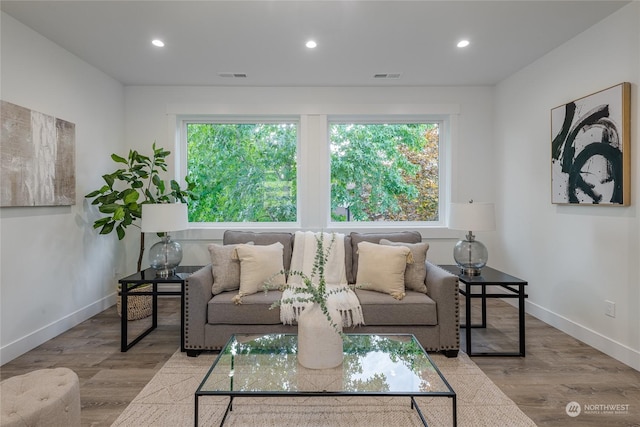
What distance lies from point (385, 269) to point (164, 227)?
1.84 meters

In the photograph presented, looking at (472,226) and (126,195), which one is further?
(126,195)

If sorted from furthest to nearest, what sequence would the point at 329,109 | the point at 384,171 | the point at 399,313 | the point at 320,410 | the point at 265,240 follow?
the point at 384,171 → the point at 329,109 → the point at 265,240 → the point at 399,313 → the point at 320,410

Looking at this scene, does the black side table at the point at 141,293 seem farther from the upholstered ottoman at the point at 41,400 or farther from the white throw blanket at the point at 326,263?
the upholstered ottoman at the point at 41,400

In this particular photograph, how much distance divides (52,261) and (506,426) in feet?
11.8

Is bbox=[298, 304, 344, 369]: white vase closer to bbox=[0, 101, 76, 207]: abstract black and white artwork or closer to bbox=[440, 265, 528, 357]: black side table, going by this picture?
bbox=[440, 265, 528, 357]: black side table

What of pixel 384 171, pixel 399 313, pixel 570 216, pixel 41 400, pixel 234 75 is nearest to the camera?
pixel 41 400

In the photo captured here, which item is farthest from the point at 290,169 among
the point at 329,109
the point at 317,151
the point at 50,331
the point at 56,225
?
the point at 50,331

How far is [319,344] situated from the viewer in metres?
1.82

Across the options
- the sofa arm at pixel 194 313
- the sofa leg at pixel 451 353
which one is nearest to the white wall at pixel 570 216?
the sofa leg at pixel 451 353

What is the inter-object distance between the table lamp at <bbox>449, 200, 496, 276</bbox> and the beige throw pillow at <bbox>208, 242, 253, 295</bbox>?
189 centimetres

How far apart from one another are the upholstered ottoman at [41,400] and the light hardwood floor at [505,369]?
455 millimetres

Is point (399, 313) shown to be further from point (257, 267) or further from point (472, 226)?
point (257, 267)

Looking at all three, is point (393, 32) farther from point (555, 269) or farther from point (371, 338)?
point (555, 269)

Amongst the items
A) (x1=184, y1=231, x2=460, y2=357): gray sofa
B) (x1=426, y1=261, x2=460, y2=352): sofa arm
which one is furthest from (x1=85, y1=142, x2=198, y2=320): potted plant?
(x1=426, y1=261, x2=460, y2=352): sofa arm
